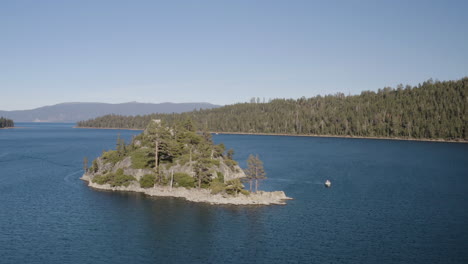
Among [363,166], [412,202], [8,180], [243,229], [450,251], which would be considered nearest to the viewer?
[450,251]

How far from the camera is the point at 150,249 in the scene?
56781 mm

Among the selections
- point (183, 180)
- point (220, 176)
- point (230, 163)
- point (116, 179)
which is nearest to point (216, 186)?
point (220, 176)

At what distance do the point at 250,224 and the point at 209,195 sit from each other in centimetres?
2010

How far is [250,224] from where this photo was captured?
220 feet

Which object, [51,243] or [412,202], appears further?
[412,202]

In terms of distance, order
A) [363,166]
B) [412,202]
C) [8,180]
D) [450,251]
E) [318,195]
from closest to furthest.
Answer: [450,251]
[412,202]
[318,195]
[8,180]
[363,166]

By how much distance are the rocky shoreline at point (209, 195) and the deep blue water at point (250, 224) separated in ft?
10.2

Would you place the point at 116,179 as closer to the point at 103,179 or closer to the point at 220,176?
the point at 103,179

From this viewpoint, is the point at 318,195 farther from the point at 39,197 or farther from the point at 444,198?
the point at 39,197

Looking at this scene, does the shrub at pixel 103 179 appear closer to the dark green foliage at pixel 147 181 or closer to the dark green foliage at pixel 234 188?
the dark green foliage at pixel 147 181

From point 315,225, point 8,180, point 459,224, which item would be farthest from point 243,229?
point 8,180

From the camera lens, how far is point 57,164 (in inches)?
5571

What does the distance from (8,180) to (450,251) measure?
111 metres

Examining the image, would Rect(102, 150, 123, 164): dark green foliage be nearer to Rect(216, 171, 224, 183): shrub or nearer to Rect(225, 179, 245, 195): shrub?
Rect(216, 171, 224, 183): shrub
